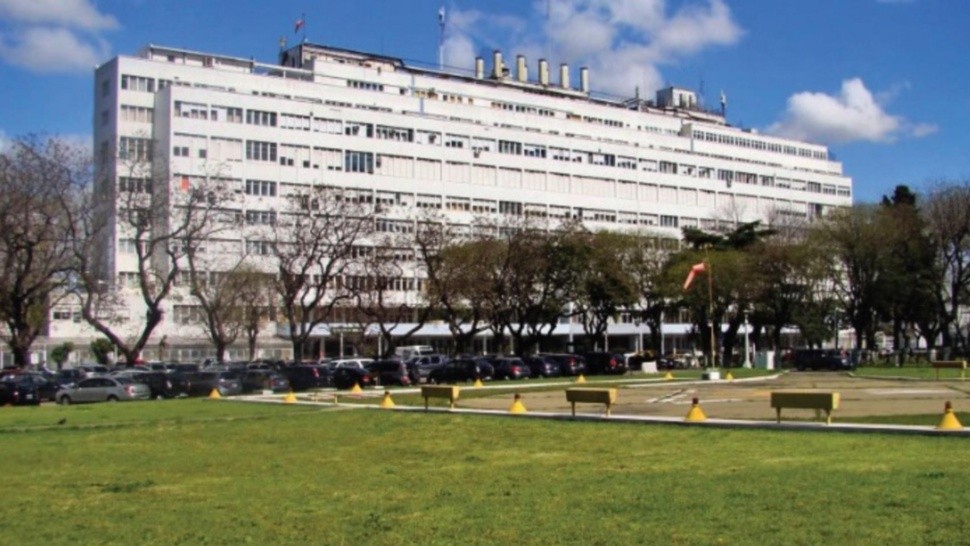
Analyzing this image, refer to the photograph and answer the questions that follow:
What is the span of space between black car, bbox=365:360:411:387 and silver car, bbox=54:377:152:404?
13285 mm

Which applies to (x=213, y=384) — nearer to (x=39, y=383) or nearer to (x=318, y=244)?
(x=39, y=383)

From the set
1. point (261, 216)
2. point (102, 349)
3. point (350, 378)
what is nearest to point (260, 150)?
point (261, 216)

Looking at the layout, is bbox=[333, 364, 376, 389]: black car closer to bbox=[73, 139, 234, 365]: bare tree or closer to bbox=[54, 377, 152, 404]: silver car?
bbox=[54, 377, 152, 404]: silver car

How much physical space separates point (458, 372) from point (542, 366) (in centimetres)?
895

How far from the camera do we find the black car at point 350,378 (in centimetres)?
5650

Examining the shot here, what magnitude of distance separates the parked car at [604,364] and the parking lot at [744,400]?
62.1ft

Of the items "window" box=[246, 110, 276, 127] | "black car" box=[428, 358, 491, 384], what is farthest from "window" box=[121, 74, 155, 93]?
"black car" box=[428, 358, 491, 384]

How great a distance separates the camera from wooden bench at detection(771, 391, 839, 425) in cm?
2523

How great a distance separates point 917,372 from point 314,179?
58054mm

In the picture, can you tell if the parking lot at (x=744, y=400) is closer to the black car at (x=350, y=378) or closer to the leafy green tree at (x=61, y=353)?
the black car at (x=350, y=378)

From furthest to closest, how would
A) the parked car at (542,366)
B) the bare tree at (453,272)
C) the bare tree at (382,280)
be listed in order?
the bare tree at (453,272), the bare tree at (382,280), the parked car at (542,366)

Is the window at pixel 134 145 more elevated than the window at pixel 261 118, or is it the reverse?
the window at pixel 261 118

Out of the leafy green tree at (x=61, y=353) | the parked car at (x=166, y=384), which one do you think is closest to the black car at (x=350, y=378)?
the parked car at (x=166, y=384)

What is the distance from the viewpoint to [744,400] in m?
37.9
